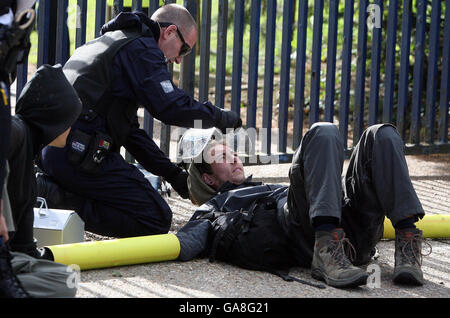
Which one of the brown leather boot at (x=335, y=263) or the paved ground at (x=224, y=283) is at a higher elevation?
the brown leather boot at (x=335, y=263)

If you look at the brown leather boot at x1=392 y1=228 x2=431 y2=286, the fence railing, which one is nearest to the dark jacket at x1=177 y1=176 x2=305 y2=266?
the brown leather boot at x1=392 y1=228 x2=431 y2=286

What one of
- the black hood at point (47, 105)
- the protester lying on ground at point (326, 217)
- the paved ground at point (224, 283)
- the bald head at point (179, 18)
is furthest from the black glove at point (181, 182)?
the black hood at point (47, 105)

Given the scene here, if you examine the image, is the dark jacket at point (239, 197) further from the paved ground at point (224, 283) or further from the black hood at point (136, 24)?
the black hood at point (136, 24)

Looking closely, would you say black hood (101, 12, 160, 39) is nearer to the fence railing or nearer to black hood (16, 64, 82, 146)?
black hood (16, 64, 82, 146)

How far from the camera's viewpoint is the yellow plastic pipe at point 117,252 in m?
4.17

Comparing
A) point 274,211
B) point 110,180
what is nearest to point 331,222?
point 274,211

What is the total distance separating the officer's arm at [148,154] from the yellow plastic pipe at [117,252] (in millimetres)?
1084

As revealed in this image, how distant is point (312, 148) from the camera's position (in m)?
4.14

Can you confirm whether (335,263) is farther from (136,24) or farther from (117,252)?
(136,24)

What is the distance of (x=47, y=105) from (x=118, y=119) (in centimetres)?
127

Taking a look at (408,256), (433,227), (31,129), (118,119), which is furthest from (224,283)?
(433,227)

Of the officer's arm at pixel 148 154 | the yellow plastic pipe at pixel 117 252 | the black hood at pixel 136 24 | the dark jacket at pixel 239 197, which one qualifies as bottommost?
the yellow plastic pipe at pixel 117 252

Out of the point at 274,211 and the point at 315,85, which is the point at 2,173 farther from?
the point at 315,85

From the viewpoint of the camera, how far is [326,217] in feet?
13.3
